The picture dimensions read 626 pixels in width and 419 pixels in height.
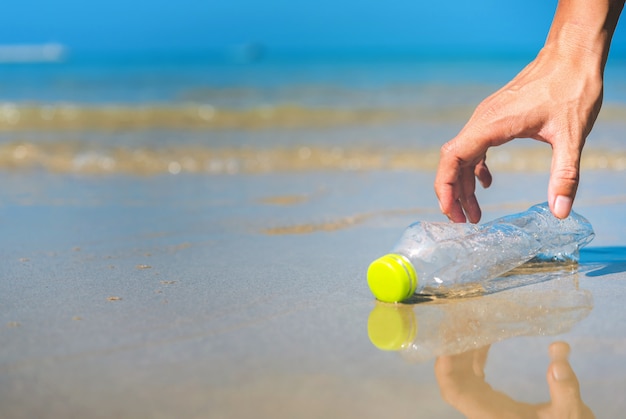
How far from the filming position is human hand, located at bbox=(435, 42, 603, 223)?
1.73 m

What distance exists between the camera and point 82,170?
16.0 feet

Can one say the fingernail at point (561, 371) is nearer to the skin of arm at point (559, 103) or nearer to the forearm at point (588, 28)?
the skin of arm at point (559, 103)

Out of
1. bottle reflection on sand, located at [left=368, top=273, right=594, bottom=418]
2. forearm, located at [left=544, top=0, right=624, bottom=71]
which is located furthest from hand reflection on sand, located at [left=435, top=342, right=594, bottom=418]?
forearm, located at [left=544, top=0, right=624, bottom=71]

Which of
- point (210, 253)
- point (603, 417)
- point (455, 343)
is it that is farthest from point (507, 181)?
point (603, 417)

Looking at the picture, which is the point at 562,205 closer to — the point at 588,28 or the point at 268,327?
the point at 588,28

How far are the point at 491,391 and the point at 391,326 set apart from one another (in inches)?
15.9

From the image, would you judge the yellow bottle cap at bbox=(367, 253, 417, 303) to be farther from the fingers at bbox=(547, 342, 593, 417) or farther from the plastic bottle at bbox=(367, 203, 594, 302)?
the fingers at bbox=(547, 342, 593, 417)

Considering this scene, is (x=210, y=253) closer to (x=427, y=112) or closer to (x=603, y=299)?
(x=603, y=299)

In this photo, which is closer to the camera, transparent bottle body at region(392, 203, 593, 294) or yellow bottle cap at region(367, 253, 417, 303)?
yellow bottle cap at region(367, 253, 417, 303)

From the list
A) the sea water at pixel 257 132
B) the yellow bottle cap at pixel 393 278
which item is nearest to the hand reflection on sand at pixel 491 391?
the yellow bottle cap at pixel 393 278

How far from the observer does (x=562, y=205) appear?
5.64 feet

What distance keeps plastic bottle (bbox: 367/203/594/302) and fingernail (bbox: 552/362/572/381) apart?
458mm

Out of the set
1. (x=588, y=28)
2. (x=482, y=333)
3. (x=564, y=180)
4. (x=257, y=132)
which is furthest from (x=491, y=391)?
(x=257, y=132)

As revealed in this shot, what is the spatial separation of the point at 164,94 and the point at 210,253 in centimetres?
1074
